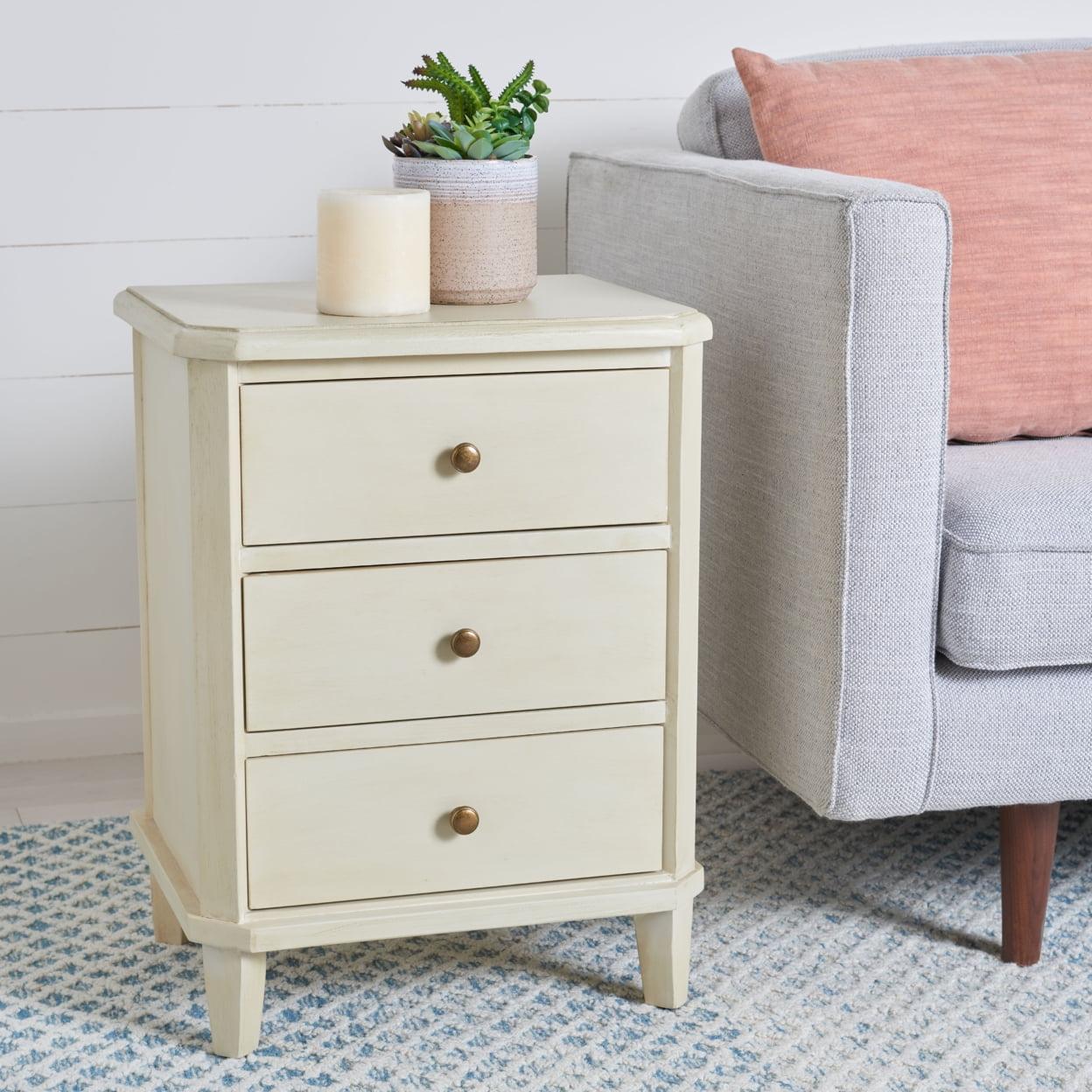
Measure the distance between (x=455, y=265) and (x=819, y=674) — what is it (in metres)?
0.45

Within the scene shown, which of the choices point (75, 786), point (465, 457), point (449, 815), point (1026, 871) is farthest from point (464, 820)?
point (75, 786)

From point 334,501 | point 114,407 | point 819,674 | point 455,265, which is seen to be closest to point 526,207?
point 455,265

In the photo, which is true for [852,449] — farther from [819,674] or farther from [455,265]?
[455,265]

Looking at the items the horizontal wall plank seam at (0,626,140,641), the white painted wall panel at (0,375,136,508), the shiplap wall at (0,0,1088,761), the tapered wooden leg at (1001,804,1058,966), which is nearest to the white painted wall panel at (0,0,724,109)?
the shiplap wall at (0,0,1088,761)

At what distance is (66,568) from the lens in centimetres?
182

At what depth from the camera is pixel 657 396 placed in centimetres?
120

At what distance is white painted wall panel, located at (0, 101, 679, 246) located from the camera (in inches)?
67.7

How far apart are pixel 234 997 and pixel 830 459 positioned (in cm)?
63

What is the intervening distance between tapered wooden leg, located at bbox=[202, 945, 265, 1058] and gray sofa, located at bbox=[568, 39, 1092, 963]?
0.47 m

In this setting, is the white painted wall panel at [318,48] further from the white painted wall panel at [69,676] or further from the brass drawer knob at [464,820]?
the brass drawer knob at [464,820]

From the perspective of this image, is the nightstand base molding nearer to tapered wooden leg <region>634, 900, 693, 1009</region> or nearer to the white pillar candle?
tapered wooden leg <region>634, 900, 693, 1009</region>

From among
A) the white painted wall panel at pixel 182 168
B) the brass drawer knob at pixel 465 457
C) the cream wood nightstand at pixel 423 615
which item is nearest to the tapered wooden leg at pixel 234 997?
the cream wood nightstand at pixel 423 615

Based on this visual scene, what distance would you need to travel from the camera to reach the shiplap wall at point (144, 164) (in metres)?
1.72

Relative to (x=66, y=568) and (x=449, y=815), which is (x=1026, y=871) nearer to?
(x=449, y=815)
